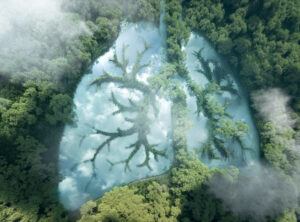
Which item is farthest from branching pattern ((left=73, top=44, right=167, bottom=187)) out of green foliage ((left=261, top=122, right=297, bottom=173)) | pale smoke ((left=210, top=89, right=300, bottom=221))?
green foliage ((left=261, top=122, right=297, bottom=173))

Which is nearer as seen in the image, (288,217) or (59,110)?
(59,110)

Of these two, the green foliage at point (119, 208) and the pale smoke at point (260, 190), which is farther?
the pale smoke at point (260, 190)

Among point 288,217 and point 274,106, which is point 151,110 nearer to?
point 274,106

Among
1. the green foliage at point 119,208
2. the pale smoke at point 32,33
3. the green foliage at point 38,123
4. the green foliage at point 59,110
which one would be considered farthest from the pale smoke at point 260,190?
the pale smoke at point 32,33

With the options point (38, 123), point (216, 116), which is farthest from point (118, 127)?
point (216, 116)

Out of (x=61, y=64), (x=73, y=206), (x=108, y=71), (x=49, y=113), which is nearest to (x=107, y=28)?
(x=108, y=71)

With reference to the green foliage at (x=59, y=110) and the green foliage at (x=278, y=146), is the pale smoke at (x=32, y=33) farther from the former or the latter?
the green foliage at (x=278, y=146)
